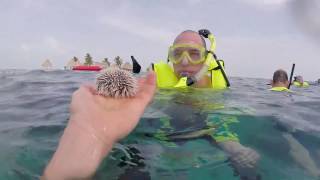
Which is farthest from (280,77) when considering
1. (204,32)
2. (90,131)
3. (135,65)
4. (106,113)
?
(90,131)

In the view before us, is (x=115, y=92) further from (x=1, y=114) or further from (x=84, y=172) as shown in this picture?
(x=1, y=114)

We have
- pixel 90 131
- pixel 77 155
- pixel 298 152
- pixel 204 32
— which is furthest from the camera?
pixel 204 32

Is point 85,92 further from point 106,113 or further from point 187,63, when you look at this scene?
point 187,63

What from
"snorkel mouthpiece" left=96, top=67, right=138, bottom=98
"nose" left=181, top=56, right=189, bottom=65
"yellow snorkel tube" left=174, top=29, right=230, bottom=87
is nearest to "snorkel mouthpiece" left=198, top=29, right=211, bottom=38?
"yellow snorkel tube" left=174, top=29, right=230, bottom=87

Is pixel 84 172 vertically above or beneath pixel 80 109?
beneath

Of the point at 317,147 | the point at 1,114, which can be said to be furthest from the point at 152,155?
the point at 1,114
